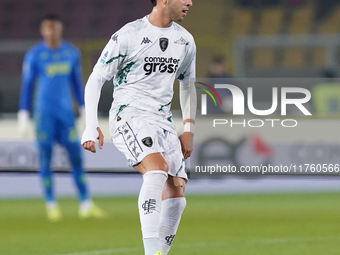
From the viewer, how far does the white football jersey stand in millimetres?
3295

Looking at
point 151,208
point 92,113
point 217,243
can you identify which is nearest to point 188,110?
point 92,113

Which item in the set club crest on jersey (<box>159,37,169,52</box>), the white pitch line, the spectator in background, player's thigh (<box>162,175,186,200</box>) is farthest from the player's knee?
the spectator in background

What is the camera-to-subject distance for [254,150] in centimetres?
821

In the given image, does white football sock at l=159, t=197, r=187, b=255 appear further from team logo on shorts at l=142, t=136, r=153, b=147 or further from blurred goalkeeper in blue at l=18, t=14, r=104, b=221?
blurred goalkeeper in blue at l=18, t=14, r=104, b=221

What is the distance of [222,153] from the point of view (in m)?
8.20

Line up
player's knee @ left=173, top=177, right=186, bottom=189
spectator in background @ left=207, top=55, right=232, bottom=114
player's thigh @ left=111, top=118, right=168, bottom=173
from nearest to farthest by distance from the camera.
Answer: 1. player's thigh @ left=111, top=118, right=168, bottom=173
2. player's knee @ left=173, top=177, right=186, bottom=189
3. spectator in background @ left=207, top=55, right=232, bottom=114

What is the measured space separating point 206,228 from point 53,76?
2.44m

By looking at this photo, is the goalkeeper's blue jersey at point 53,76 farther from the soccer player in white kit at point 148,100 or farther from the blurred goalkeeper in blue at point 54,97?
the soccer player in white kit at point 148,100

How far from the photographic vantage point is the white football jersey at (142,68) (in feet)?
10.8

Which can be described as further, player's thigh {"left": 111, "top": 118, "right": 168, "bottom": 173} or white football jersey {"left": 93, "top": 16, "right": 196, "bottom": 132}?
white football jersey {"left": 93, "top": 16, "right": 196, "bottom": 132}

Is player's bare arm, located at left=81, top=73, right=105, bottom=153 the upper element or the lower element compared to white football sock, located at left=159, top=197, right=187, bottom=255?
upper

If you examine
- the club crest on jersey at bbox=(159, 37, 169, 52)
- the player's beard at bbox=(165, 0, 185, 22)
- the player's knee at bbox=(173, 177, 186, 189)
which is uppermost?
the player's beard at bbox=(165, 0, 185, 22)

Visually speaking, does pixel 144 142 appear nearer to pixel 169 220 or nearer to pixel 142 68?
pixel 142 68

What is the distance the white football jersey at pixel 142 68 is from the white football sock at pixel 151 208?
0.32m
